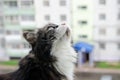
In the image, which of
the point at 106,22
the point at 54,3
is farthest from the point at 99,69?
the point at 54,3

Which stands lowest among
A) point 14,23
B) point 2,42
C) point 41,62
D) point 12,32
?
point 2,42

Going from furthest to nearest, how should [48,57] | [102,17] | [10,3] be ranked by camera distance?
[10,3], [102,17], [48,57]

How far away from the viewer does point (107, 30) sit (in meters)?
4.55

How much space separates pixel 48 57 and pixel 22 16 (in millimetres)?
4307

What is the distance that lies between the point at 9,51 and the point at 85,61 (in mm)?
1305

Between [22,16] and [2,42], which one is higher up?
[22,16]

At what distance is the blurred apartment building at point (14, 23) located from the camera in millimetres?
4527

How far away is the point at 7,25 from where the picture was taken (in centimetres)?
475

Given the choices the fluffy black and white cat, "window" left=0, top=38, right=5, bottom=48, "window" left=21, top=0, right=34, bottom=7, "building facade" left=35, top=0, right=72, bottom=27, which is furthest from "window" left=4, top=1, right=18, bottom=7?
the fluffy black and white cat

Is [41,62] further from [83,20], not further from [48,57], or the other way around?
[83,20]

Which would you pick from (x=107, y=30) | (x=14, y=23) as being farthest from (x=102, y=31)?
(x=14, y=23)

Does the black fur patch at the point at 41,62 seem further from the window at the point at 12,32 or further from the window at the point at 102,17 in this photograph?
the window at the point at 12,32

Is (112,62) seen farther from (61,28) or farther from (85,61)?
(61,28)

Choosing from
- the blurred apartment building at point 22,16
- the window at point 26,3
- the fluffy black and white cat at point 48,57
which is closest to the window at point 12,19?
the blurred apartment building at point 22,16
